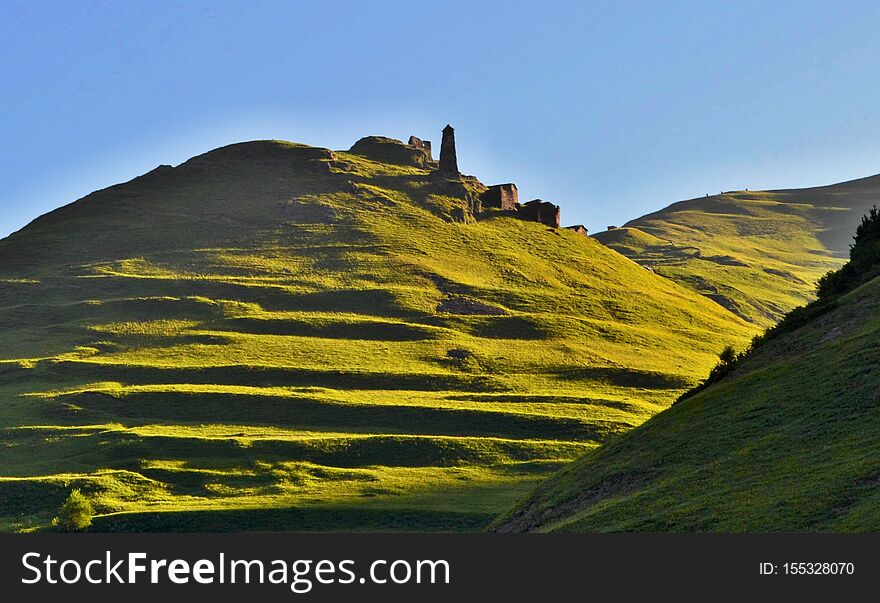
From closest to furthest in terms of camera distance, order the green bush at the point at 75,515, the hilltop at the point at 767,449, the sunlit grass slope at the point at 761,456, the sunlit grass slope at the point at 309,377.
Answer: the sunlit grass slope at the point at 761,456 < the hilltop at the point at 767,449 < the green bush at the point at 75,515 < the sunlit grass slope at the point at 309,377

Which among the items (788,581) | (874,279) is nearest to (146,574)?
(788,581)

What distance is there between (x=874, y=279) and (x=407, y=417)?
6806cm

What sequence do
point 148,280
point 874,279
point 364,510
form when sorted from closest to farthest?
point 874,279 < point 364,510 < point 148,280

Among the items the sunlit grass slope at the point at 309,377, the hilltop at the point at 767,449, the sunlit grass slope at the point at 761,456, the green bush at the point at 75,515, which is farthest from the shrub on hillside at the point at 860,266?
the green bush at the point at 75,515

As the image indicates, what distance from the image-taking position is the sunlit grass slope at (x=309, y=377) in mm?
91375

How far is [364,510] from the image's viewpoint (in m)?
83.4

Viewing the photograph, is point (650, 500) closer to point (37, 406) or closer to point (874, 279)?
point (874, 279)

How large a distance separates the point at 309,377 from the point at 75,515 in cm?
5256

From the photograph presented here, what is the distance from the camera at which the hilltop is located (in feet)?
112

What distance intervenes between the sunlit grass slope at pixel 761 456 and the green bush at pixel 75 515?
36831 millimetres

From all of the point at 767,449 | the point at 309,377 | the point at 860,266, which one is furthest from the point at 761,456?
the point at 309,377

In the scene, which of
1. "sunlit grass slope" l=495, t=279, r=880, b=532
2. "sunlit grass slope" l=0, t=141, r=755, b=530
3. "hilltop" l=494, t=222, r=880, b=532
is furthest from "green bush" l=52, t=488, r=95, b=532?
"sunlit grass slope" l=495, t=279, r=880, b=532

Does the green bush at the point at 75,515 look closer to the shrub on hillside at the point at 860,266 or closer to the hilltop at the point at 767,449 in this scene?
the hilltop at the point at 767,449

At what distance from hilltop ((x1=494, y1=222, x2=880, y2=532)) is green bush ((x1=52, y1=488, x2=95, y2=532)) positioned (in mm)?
36502
